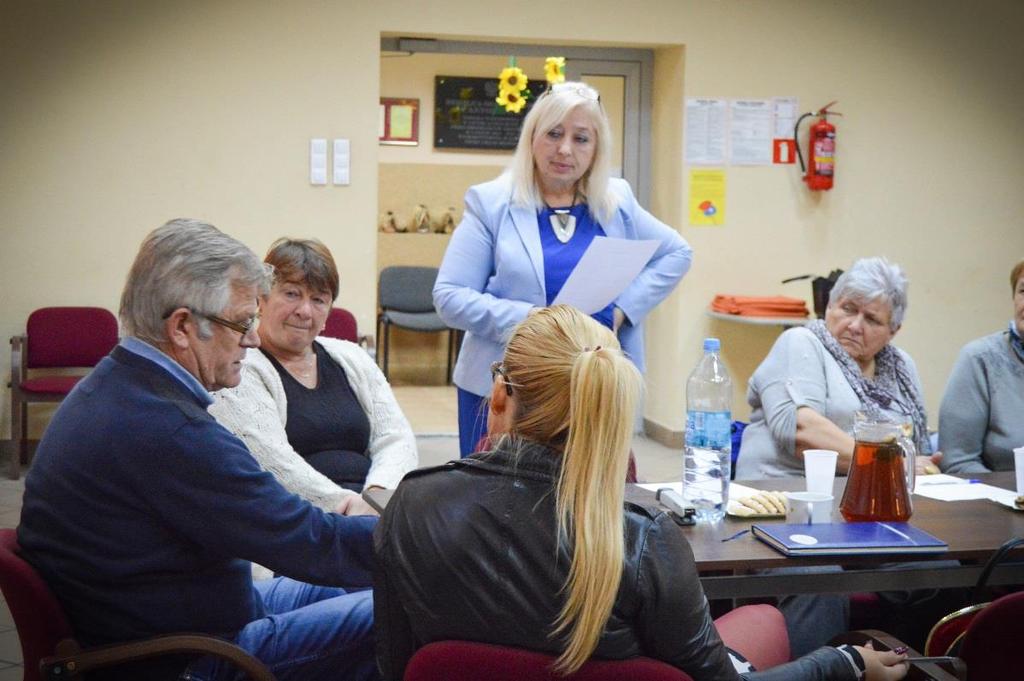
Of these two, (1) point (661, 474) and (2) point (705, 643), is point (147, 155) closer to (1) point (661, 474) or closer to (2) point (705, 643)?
(1) point (661, 474)

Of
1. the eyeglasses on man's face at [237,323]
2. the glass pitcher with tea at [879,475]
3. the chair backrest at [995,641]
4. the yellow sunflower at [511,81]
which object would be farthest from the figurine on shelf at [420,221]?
the chair backrest at [995,641]

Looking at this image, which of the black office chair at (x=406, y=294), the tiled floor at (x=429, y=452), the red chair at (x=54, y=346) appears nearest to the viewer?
the tiled floor at (x=429, y=452)

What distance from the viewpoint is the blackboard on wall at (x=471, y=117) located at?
30.9ft

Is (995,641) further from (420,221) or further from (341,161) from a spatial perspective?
(420,221)

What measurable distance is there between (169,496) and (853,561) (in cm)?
121

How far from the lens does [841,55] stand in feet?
22.1

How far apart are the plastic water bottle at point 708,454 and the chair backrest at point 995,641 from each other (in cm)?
68

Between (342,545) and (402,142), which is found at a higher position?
(402,142)

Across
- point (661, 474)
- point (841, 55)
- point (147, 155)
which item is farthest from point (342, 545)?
point (841, 55)

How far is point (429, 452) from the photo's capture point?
257 inches

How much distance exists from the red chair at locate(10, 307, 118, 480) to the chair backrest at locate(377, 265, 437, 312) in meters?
3.15

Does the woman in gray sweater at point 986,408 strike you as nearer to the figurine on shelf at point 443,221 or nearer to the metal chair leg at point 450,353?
the metal chair leg at point 450,353

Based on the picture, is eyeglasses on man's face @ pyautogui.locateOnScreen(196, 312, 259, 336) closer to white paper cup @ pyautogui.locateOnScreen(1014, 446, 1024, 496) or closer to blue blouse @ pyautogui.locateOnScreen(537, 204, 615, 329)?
blue blouse @ pyautogui.locateOnScreen(537, 204, 615, 329)

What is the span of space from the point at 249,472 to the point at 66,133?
16.0 feet
